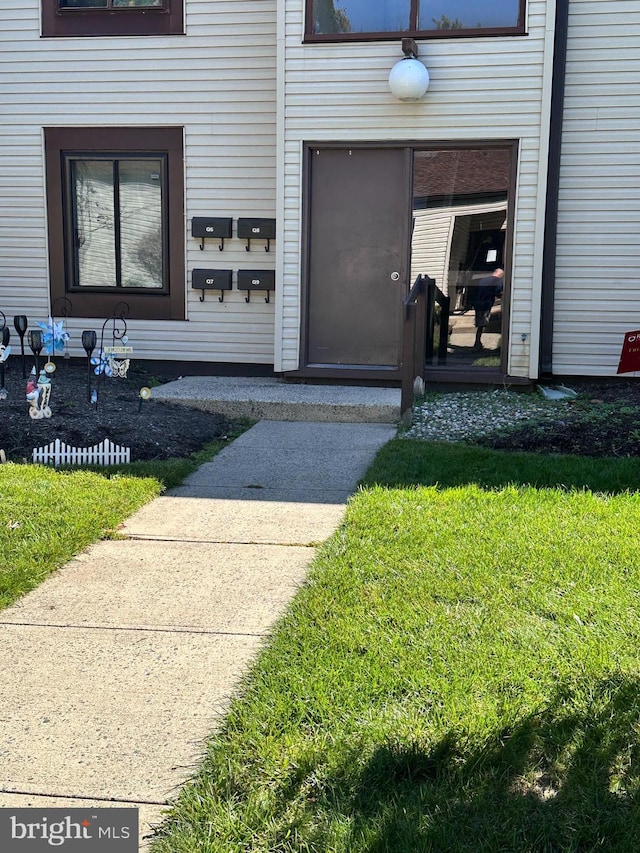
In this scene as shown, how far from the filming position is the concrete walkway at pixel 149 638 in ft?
8.09

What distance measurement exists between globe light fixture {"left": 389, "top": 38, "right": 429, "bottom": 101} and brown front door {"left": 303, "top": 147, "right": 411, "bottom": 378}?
615 mm

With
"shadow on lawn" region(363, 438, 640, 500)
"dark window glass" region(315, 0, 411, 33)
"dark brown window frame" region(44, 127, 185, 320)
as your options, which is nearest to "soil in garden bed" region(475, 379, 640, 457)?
"shadow on lawn" region(363, 438, 640, 500)

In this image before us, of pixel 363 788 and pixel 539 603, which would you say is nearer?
pixel 363 788

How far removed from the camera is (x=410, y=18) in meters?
8.41

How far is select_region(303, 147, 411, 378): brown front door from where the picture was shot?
8.76m

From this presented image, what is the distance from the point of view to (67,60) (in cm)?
948

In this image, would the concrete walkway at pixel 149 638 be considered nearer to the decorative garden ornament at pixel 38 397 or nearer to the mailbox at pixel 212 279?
the decorative garden ornament at pixel 38 397

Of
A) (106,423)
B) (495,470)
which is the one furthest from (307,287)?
(495,470)

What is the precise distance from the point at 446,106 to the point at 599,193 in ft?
5.82

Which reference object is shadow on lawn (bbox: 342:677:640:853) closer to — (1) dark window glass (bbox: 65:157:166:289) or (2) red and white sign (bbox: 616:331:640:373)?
(2) red and white sign (bbox: 616:331:640:373)

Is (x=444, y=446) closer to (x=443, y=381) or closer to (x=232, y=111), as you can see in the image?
(x=443, y=381)

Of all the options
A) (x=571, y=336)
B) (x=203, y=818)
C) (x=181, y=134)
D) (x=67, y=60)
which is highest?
(x=67, y=60)

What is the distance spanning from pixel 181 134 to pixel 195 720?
7921 mm

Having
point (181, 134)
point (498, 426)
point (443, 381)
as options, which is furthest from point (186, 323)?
point (498, 426)
